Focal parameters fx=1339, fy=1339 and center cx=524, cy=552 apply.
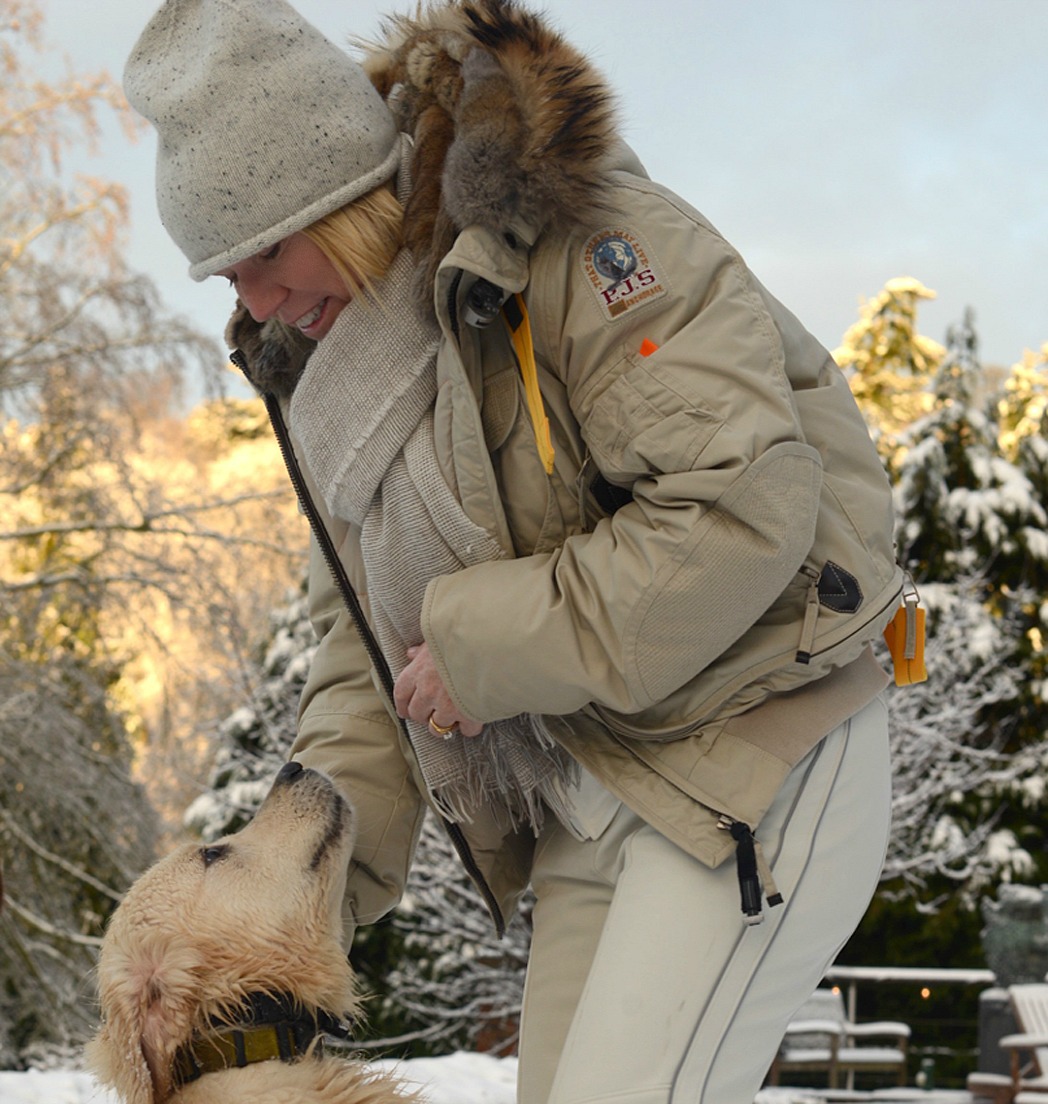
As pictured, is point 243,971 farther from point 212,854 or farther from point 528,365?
point 528,365

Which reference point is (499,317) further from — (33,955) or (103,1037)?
(33,955)

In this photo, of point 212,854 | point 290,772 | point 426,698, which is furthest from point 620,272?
point 212,854

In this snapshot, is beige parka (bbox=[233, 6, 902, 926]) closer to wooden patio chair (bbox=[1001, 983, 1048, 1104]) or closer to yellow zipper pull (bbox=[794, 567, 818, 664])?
yellow zipper pull (bbox=[794, 567, 818, 664])

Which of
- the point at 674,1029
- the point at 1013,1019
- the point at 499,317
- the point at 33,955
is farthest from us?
the point at 33,955

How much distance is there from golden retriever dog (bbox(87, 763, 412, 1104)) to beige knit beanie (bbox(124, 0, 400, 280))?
3.26ft

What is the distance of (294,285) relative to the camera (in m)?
2.28

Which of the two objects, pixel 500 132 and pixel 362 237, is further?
pixel 362 237

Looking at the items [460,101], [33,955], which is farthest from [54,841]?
[460,101]

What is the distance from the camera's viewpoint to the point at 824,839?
2.03 metres

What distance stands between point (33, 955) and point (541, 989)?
10.9 metres

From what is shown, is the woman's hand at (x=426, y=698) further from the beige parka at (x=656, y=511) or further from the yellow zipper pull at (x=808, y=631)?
the yellow zipper pull at (x=808, y=631)

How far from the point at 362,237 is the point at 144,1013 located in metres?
A: 1.32

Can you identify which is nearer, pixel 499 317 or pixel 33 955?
pixel 499 317

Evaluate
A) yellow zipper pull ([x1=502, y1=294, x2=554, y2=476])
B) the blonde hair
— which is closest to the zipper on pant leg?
yellow zipper pull ([x1=502, y1=294, x2=554, y2=476])
